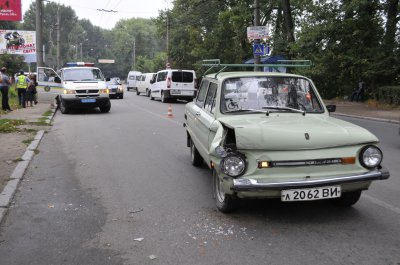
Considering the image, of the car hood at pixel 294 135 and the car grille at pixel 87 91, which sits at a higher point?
the car hood at pixel 294 135

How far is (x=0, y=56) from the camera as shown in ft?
128

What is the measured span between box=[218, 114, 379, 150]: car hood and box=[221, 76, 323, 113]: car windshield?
32.6 inches

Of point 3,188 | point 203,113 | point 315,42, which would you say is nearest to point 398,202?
point 203,113

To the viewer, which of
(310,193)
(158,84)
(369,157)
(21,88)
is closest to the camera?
(310,193)

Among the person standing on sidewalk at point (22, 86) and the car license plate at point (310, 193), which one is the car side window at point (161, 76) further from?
the car license plate at point (310, 193)

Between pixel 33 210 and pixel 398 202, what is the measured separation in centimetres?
454

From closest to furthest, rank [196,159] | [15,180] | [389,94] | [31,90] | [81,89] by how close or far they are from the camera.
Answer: [15,180], [196,159], [81,89], [31,90], [389,94]

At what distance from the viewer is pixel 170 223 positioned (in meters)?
4.95

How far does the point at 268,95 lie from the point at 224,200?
5.54 ft

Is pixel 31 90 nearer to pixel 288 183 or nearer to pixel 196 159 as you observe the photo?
pixel 196 159

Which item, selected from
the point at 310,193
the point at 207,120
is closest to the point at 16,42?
the point at 207,120

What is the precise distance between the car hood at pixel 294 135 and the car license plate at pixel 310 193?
44 centimetres

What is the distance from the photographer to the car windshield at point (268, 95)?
19.5 feet

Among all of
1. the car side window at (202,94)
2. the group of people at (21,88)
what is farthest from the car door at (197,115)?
the group of people at (21,88)
